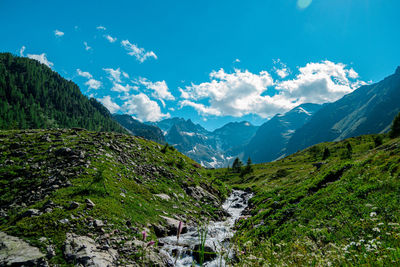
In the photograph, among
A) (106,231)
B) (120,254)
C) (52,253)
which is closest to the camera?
(52,253)

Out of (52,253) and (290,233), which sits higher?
(290,233)

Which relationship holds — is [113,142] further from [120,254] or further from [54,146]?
[120,254]

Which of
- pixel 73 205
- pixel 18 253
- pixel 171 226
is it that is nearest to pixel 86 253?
pixel 18 253

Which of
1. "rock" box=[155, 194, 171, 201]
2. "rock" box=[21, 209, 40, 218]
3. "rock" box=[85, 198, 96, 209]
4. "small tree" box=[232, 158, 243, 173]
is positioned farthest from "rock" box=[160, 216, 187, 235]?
"small tree" box=[232, 158, 243, 173]

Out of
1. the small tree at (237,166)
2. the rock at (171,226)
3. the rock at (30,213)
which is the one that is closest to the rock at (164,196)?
the rock at (171,226)

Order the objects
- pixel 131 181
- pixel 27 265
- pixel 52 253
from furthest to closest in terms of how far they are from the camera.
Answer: pixel 131 181
pixel 52 253
pixel 27 265

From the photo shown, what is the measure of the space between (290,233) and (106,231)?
1062cm

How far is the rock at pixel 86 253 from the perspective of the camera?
7176 millimetres

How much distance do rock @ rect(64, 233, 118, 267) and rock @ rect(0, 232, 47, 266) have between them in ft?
2.72

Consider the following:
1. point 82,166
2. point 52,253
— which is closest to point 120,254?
point 52,253

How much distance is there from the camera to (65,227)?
8695 millimetres

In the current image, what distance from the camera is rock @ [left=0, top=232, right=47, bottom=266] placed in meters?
6.53

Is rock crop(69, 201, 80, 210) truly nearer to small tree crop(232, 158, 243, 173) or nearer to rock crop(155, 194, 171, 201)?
rock crop(155, 194, 171, 201)

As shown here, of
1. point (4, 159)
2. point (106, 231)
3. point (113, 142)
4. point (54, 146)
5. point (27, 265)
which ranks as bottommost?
point (27, 265)
